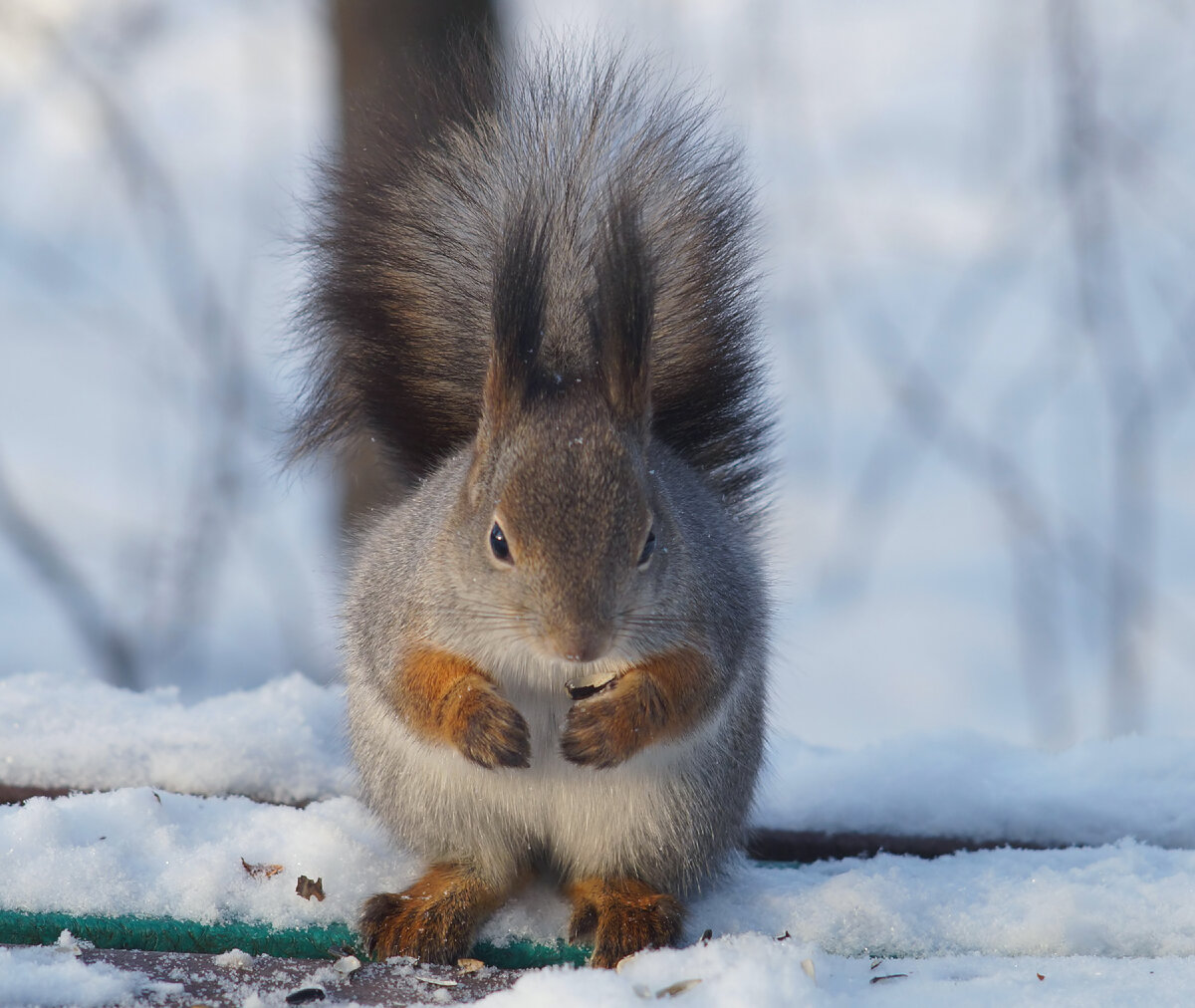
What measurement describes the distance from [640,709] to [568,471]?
28cm

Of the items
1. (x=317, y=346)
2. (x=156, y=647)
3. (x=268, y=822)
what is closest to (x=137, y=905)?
(x=268, y=822)

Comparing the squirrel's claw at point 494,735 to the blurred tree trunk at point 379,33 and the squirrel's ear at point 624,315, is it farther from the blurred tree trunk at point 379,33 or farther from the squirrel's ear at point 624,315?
the blurred tree trunk at point 379,33

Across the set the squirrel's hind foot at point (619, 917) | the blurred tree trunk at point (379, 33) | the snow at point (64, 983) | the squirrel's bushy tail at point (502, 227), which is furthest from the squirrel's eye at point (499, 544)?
the blurred tree trunk at point (379, 33)

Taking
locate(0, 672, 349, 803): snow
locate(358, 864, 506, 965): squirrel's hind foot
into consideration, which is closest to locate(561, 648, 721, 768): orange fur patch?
locate(358, 864, 506, 965): squirrel's hind foot

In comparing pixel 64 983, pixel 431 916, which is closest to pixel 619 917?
pixel 431 916

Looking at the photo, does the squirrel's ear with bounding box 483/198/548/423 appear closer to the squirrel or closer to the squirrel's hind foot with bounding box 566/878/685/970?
the squirrel

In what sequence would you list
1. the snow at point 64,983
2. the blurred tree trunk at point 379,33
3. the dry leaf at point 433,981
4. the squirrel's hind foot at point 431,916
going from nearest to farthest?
the snow at point 64,983 < the dry leaf at point 433,981 < the squirrel's hind foot at point 431,916 < the blurred tree trunk at point 379,33

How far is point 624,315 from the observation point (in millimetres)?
1506

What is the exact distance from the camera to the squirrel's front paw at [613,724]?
1.39 metres

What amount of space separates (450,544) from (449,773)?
0.91 ft

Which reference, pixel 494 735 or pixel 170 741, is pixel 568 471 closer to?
pixel 494 735

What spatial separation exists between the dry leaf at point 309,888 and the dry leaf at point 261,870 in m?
0.04

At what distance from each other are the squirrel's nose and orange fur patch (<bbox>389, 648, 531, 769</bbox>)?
106mm

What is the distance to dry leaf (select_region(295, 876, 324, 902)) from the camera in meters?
1.47
